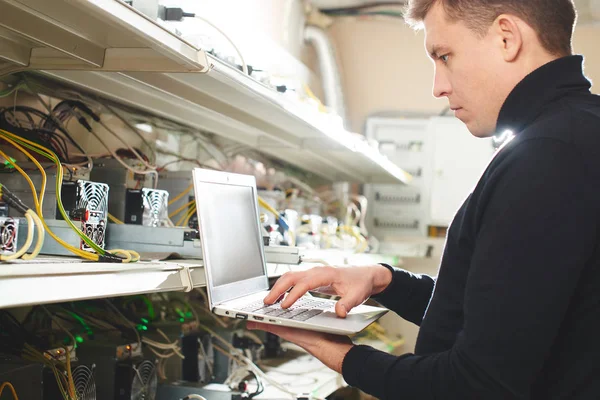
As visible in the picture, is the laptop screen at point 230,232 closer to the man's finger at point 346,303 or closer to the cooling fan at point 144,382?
the man's finger at point 346,303

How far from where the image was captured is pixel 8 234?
100 cm

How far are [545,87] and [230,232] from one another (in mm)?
734

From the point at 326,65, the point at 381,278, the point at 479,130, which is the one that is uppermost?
the point at 326,65

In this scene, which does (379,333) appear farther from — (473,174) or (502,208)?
(502,208)

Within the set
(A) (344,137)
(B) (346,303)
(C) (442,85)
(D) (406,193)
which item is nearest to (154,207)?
(B) (346,303)

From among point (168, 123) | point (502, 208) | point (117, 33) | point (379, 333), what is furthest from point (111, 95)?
point (379, 333)

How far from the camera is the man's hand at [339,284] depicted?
1220 millimetres

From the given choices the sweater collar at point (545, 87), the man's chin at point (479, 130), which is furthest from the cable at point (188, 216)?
the sweater collar at point (545, 87)

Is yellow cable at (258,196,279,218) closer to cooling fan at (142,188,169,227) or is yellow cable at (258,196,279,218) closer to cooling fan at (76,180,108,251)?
cooling fan at (142,188,169,227)

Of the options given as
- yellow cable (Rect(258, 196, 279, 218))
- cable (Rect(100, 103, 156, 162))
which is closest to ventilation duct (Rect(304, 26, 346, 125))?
cable (Rect(100, 103, 156, 162))

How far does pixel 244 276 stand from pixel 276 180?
1984 millimetres

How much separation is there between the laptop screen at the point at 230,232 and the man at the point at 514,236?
0.22m

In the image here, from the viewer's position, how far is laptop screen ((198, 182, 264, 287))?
4.32 ft

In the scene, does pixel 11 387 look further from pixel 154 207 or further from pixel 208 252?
pixel 154 207
